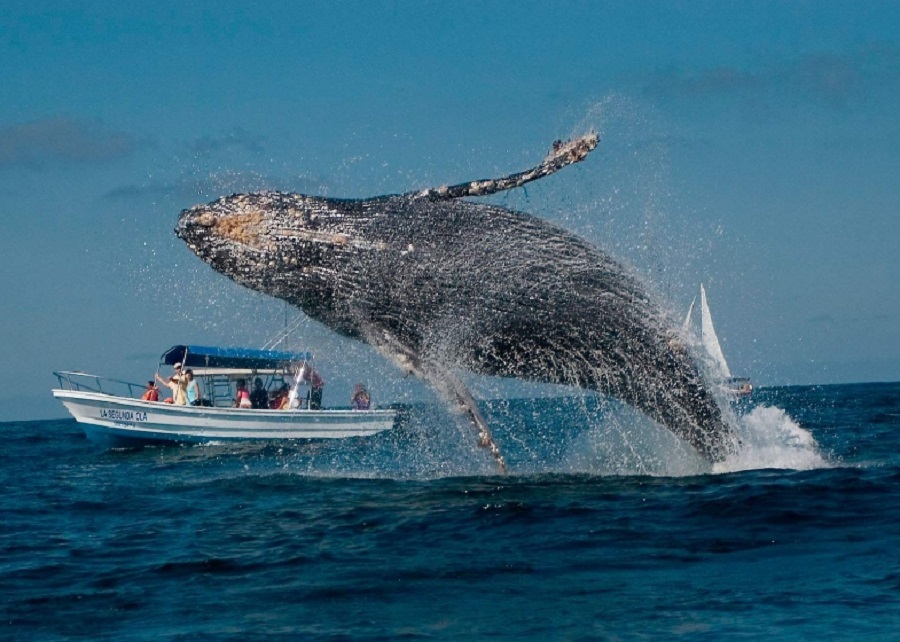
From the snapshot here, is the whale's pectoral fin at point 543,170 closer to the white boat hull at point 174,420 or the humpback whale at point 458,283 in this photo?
the humpback whale at point 458,283

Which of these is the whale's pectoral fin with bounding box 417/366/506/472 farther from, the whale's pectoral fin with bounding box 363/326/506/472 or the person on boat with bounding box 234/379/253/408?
the person on boat with bounding box 234/379/253/408

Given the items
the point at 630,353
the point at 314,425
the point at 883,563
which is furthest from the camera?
the point at 314,425

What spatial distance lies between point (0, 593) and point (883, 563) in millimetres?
7550

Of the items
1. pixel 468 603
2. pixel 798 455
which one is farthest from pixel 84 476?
pixel 468 603

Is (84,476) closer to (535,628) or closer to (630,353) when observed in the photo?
(630,353)

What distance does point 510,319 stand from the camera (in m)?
12.3

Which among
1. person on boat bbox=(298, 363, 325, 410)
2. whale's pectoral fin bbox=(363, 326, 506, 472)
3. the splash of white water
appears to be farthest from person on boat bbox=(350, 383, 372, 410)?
whale's pectoral fin bbox=(363, 326, 506, 472)

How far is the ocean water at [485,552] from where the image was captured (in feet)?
24.5

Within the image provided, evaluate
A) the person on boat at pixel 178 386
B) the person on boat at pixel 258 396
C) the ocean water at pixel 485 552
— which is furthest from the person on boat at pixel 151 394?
the ocean water at pixel 485 552

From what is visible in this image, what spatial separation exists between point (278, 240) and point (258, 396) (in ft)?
79.3

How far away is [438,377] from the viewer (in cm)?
1273

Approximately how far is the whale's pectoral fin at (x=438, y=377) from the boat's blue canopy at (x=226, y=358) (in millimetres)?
21384

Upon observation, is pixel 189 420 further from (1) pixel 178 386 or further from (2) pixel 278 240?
(2) pixel 278 240

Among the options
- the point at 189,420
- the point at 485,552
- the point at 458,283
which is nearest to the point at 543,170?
the point at 458,283
